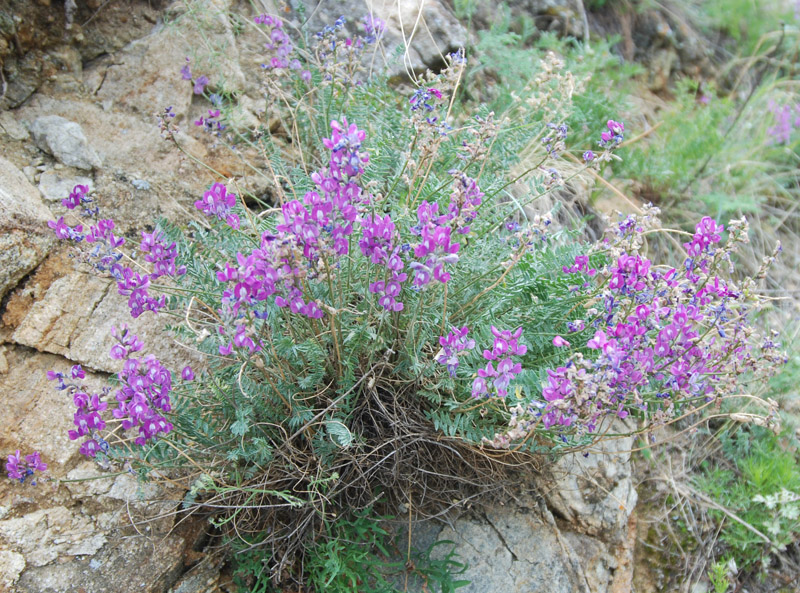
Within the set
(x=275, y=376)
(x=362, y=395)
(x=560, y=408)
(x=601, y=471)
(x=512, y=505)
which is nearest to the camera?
(x=560, y=408)

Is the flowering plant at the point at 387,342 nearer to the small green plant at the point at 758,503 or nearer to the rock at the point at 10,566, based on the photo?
the rock at the point at 10,566

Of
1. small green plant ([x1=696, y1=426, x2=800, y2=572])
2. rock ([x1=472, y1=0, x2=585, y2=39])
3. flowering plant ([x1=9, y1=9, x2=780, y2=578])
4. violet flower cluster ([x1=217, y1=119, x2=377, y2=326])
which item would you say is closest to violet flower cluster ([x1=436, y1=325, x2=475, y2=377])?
flowering plant ([x1=9, y1=9, x2=780, y2=578])

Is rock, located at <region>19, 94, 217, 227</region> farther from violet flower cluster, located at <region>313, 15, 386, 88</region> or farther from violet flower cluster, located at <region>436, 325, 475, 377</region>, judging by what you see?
violet flower cluster, located at <region>436, 325, 475, 377</region>

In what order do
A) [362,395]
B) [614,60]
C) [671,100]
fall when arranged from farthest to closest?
[671,100]
[614,60]
[362,395]

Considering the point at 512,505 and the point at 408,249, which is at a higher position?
the point at 408,249

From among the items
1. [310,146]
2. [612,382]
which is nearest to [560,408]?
[612,382]

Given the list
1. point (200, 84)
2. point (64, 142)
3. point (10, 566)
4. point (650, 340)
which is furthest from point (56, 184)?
point (650, 340)

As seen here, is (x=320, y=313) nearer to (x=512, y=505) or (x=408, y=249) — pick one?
(x=408, y=249)
